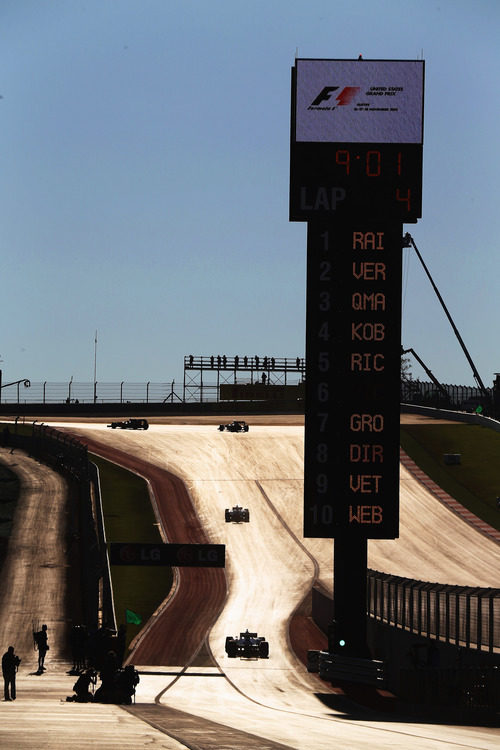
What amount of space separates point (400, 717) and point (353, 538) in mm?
8264

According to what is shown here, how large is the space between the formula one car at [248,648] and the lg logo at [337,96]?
71.1 feet

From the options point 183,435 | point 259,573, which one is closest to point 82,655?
point 259,573

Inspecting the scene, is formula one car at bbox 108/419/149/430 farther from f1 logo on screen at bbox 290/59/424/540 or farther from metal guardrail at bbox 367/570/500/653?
f1 logo on screen at bbox 290/59/424/540

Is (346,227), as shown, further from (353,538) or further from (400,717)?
(400,717)

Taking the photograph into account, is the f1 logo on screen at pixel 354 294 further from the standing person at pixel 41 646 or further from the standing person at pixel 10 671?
the standing person at pixel 41 646

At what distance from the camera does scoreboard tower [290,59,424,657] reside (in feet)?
133

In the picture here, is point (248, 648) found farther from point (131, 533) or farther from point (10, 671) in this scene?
point (131, 533)

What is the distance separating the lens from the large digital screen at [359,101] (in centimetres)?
4122

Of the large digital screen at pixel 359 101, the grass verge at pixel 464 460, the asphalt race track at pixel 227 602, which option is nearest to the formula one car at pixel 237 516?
the asphalt race track at pixel 227 602

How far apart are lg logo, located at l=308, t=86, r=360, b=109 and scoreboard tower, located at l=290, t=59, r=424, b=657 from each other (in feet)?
0.16

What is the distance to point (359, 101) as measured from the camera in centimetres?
4172

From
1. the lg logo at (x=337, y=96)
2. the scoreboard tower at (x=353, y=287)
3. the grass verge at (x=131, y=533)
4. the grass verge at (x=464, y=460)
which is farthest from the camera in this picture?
the grass verge at (x=464, y=460)

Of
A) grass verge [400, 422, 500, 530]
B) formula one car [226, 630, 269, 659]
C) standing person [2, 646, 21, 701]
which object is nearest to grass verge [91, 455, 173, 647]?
formula one car [226, 630, 269, 659]

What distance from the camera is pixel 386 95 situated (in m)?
41.8
